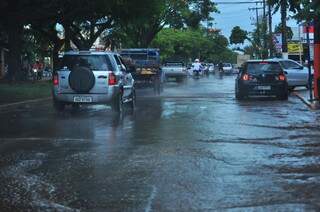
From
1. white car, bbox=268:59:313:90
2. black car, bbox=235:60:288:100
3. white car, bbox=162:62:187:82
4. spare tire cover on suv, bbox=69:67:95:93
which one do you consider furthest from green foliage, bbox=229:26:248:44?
spare tire cover on suv, bbox=69:67:95:93

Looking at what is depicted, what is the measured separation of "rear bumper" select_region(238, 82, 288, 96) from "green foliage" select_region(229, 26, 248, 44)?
101 metres

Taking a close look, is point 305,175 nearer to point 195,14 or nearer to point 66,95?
point 66,95

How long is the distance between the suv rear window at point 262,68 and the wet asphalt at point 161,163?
25.6ft

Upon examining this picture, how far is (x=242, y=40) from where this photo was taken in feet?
415

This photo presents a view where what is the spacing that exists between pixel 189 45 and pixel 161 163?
340ft

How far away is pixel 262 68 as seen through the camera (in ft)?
83.0

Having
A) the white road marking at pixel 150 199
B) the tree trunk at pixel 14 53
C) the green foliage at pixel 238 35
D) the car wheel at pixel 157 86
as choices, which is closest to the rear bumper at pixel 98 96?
the white road marking at pixel 150 199

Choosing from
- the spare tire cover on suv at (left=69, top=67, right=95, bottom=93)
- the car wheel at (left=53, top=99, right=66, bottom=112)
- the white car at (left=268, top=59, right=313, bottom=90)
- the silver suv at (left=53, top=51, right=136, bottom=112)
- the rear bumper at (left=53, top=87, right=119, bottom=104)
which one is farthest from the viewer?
the white car at (left=268, top=59, right=313, bottom=90)

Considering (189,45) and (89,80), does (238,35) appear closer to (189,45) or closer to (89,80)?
(189,45)

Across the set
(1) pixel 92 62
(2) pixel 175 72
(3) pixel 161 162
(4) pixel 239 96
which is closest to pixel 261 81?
(4) pixel 239 96

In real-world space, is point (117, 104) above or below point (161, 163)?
above

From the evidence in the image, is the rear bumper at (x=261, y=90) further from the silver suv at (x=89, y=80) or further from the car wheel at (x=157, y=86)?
the car wheel at (x=157, y=86)

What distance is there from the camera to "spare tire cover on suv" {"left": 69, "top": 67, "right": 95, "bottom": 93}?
18.1 meters

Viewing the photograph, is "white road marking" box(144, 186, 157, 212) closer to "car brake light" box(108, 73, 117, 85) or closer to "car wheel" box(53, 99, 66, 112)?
"car brake light" box(108, 73, 117, 85)
